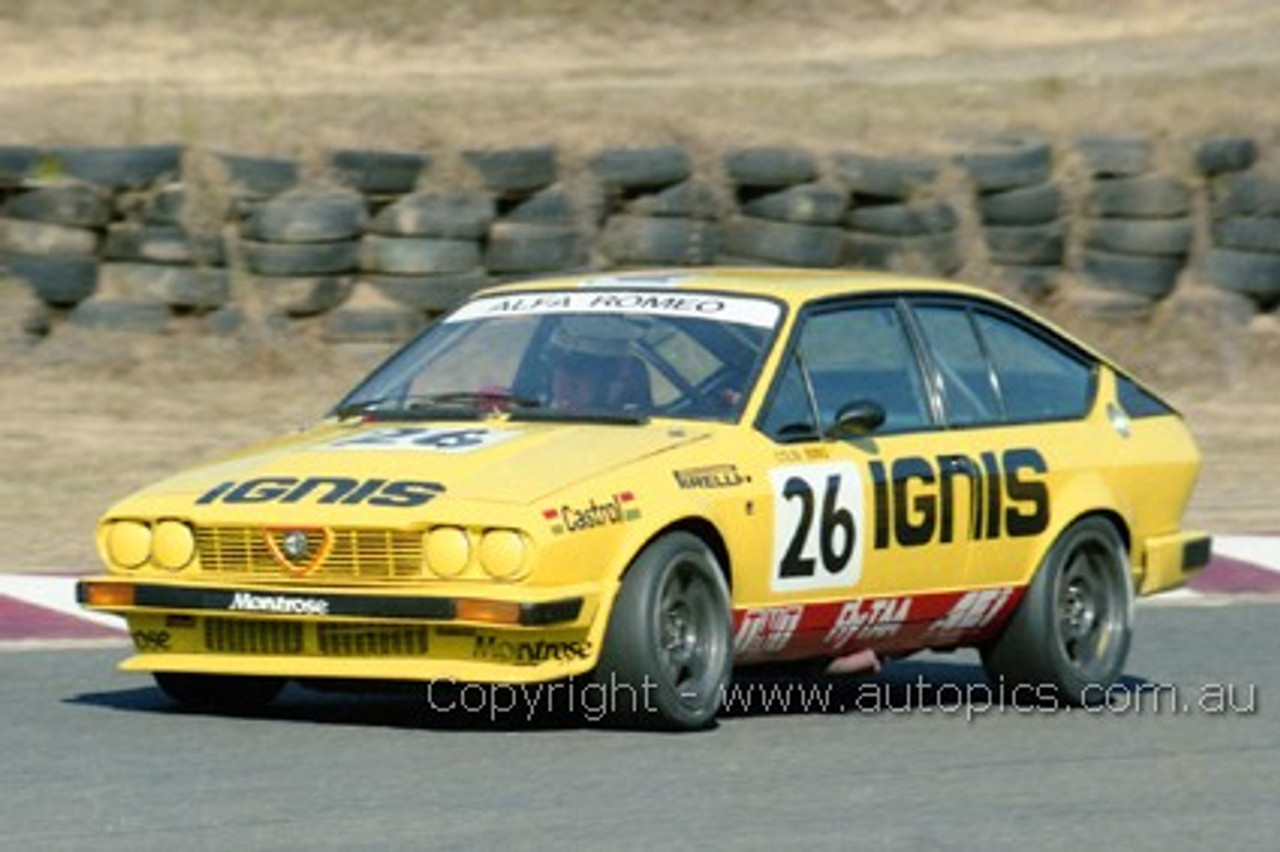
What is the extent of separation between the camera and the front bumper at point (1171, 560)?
10.0 m

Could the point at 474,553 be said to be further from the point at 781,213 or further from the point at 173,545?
the point at 781,213

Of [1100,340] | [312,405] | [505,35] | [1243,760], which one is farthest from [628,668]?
[505,35]

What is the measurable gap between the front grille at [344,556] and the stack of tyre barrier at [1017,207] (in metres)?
11.2

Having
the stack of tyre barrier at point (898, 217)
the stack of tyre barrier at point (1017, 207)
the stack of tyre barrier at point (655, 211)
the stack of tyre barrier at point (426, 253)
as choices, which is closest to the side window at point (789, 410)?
the stack of tyre barrier at point (426, 253)

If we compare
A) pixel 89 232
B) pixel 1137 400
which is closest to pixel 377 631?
pixel 1137 400

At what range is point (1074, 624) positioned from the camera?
384 inches

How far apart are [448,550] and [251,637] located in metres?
0.64

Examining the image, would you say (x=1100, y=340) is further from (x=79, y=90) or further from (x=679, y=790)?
(x=679, y=790)

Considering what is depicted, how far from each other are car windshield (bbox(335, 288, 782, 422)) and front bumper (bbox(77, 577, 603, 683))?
927mm

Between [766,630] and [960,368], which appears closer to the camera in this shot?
[766,630]

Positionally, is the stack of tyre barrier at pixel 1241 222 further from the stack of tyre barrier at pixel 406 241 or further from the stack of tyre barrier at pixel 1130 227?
the stack of tyre barrier at pixel 406 241

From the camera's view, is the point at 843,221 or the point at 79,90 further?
the point at 79,90

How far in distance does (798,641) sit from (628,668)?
0.92 m

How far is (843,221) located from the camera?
1841cm
